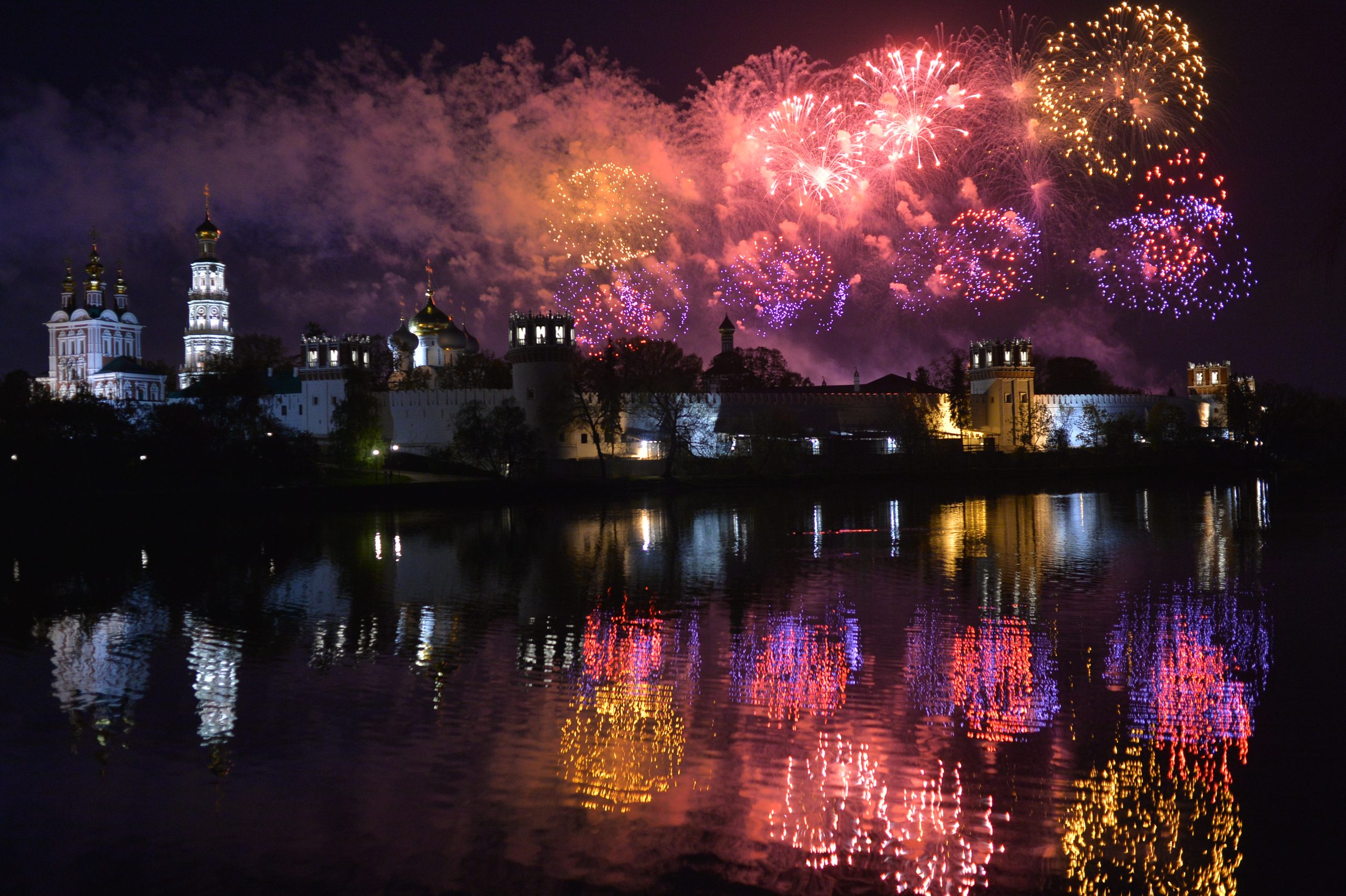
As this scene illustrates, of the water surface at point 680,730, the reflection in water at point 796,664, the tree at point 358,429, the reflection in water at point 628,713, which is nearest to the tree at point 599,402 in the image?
the tree at point 358,429

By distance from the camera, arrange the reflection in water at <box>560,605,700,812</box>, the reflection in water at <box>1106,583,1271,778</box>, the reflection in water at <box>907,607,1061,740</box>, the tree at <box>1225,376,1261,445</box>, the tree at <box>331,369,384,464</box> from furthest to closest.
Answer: the tree at <box>1225,376,1261,445</box> → the tree at <box>331,369,384,464</box> → the reflection in water at <box>907,607,1061,740</box> → the reflection in water at <box>1106,583,1271,778</box> → the reflection in water at <box>560,605,700,812</box>

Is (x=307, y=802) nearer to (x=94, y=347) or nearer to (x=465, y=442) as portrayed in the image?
(x=465, y=442)

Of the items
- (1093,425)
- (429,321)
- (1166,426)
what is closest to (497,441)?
(429,321)

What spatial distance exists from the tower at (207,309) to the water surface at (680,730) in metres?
55.2

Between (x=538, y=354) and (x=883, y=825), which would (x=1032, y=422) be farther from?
(x=883, y=825)

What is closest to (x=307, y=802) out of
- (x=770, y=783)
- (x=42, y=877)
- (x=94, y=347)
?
(x=42, y=877)

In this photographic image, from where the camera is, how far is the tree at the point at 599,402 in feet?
143

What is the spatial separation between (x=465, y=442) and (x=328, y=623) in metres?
27.8

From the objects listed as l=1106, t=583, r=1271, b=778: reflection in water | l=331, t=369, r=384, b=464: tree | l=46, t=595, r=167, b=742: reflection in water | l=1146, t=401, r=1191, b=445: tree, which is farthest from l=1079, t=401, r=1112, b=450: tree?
l=46, t=595, r=167, b=742: reflection in water

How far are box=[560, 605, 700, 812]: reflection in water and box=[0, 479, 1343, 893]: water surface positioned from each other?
0.12ft

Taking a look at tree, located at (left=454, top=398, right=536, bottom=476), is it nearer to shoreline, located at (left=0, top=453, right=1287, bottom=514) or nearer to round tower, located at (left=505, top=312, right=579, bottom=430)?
shoreline, located at (left=0, top=453, right=1287, bottom=514)

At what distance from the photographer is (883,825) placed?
239 inches

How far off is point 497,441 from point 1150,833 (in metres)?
34.8

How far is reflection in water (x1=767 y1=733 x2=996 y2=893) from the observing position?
18.1ft
